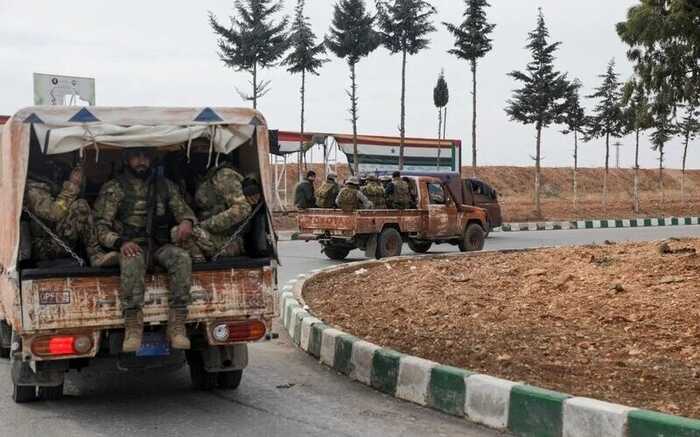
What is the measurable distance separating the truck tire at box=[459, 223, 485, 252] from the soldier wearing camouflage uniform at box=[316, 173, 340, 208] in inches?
121

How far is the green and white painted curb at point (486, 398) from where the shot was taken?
173 inches

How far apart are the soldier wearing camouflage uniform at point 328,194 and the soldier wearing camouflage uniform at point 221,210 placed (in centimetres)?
1021

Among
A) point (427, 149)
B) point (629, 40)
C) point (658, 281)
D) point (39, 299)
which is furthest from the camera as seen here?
point (427, 149)

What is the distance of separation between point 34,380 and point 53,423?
0.45 m

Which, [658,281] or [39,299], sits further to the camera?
[658,281]

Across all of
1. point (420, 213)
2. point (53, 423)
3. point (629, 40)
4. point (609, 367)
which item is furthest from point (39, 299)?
point (420, 213)

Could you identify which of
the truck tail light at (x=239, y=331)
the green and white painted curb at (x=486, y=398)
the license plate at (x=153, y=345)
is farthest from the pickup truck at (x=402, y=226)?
the license plate at (x=153, y=345)

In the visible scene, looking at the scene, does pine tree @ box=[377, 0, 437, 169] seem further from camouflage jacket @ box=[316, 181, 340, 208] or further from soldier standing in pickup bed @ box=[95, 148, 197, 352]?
soldier standing in pickup bed @ box=[95, 148, 197, 352]

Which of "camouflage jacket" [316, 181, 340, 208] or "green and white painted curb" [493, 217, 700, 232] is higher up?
"camouflage jacket" [316, 181, 340, 208]

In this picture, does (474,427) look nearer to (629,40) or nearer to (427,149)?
(629,40)

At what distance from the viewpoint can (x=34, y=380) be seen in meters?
5.60

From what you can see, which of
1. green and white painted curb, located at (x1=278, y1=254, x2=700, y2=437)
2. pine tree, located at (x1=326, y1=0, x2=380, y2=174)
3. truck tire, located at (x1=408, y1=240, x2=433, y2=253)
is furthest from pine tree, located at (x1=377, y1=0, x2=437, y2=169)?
green and white painted curb, located at (x1=278, y1=254, x2=700, y2=437)

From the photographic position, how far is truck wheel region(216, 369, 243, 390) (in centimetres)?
619

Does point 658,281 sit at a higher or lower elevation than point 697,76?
lower
